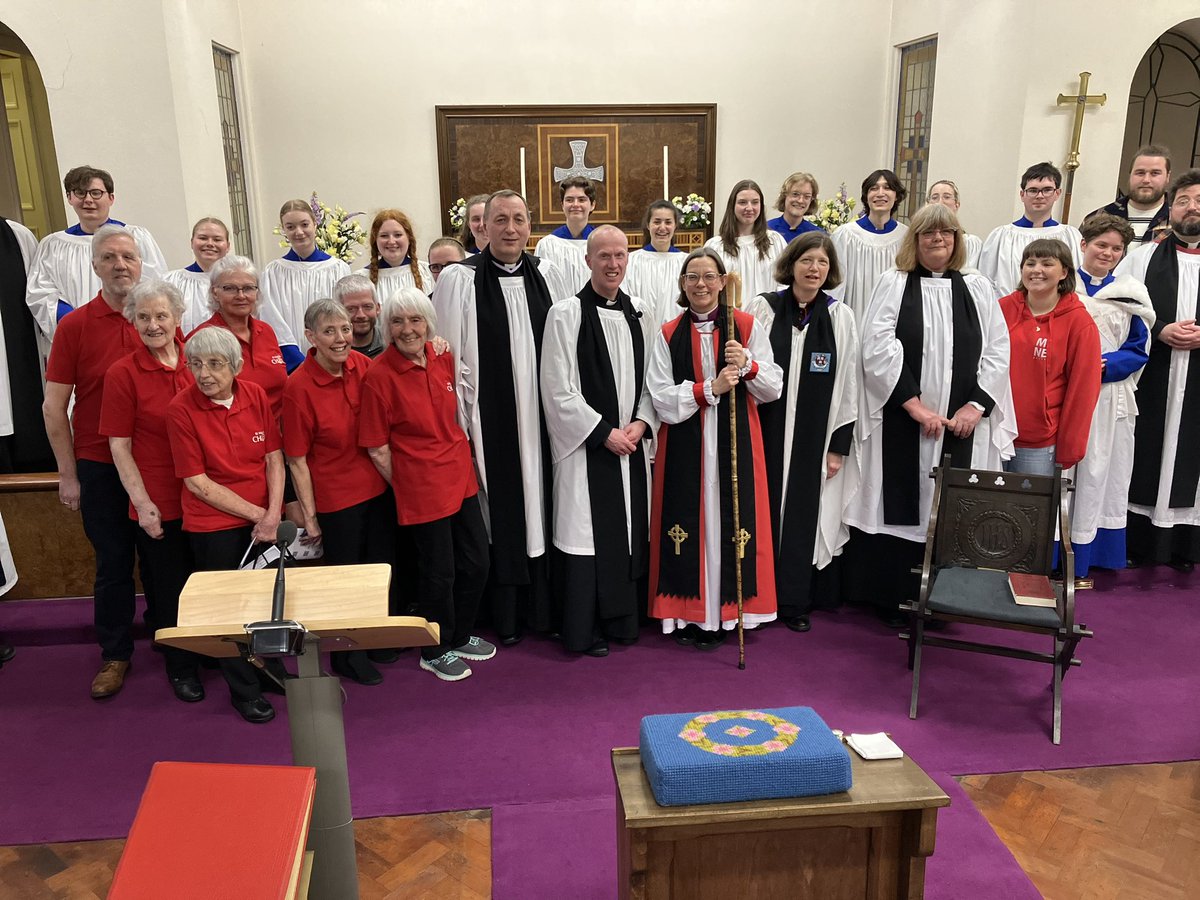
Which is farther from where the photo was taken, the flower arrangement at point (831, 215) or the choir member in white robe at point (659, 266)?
the flower arrangement at point (831, 215)

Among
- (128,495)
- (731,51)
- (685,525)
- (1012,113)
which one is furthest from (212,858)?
(731,51)

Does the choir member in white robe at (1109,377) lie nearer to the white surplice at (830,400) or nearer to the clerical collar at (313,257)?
the white surplice at (830,400)

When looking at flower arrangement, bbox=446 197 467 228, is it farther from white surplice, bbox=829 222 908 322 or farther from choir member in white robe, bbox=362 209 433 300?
white surplice, bbox=829 222 908 322

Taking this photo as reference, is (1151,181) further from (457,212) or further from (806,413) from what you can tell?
(457,212)

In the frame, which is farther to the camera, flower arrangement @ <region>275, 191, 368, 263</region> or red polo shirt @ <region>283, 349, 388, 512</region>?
flower arrangement @ <region>275, 191, 368, 263</region>

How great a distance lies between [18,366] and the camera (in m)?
5.34

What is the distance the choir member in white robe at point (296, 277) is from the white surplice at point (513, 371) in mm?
1272

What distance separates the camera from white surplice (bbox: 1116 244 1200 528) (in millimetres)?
5051

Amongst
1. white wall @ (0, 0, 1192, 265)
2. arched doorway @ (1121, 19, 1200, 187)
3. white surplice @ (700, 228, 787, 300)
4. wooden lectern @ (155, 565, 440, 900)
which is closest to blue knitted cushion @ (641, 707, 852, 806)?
wooden lectern @ (155, 565, 440, 900)

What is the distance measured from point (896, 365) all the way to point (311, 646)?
3159 mm

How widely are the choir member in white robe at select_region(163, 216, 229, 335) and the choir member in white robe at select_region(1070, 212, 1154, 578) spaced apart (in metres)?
4.61

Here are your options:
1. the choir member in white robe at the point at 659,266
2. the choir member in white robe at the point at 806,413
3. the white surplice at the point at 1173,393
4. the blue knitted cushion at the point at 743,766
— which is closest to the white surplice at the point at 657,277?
the choir member in white robe at the point at 659,266

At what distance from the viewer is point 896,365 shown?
4.30 metres

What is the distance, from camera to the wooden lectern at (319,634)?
6.43ft
